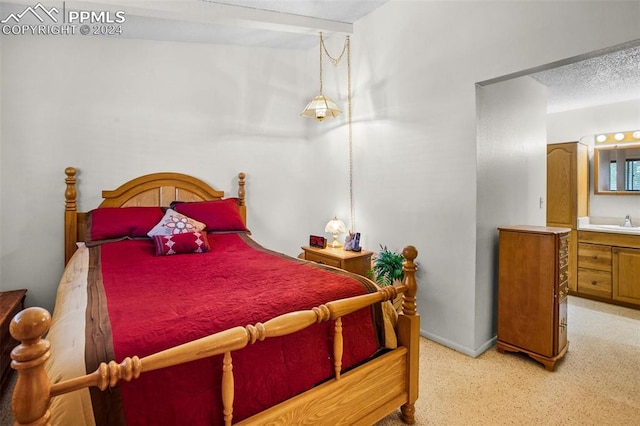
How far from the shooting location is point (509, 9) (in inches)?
91.3

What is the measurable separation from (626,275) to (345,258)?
2968 mm

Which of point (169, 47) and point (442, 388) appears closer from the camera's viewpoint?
point (442, 388)

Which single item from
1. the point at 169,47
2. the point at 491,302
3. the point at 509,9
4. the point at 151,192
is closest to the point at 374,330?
the point at 491,302

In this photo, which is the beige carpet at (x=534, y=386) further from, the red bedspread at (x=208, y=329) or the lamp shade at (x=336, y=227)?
the lamp shade at (x=336, y=227)

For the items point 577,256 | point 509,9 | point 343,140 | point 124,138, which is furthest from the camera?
point 577,256

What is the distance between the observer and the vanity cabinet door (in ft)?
11.5

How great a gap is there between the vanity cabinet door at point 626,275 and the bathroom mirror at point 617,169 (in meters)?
0.89

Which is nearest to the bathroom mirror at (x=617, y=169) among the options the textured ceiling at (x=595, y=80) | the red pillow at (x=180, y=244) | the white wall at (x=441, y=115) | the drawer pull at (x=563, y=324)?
the textured ceiling at (x=595, y=80)

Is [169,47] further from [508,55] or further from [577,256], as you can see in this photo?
[577,256]

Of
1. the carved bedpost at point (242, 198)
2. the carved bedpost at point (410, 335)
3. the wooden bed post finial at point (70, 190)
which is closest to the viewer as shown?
the carved bedpost at point (410, 335)

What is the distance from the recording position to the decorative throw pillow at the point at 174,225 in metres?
2.76

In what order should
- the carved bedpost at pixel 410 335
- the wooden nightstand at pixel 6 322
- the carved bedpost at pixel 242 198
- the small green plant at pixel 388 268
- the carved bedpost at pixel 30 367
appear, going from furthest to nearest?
1. the carved bedpost at pixel 242 198
2. the small green plant at pixel 388 268
3. the wooden nightstand at pixel 6 322
4. the carved bedpost at pixel 410 335
5. the carved bedpost at pixel 30 367

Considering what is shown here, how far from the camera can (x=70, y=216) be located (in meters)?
3.00

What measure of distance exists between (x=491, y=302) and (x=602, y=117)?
3.19m
